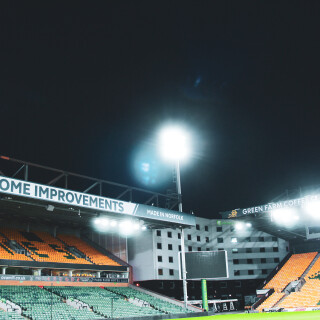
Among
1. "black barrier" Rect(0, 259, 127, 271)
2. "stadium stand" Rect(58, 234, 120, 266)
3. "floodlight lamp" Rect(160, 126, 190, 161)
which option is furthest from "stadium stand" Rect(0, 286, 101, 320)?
"floodlight lamp" Rect(160, 126, 190, 161)

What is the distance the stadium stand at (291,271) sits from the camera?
4624 centimetres

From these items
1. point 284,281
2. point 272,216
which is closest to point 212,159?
point 272,216

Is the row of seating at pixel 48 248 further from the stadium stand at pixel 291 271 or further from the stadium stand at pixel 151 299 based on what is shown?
the stadium stand at pixel 291 271

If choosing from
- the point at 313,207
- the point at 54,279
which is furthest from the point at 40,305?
the point at 313,207

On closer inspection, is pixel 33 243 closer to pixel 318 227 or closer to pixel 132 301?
pixel 132 301

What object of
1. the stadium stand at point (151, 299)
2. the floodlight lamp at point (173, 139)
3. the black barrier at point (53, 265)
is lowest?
the stadium stand at point (151, 299)

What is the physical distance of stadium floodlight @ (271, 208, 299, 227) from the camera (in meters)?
40.0

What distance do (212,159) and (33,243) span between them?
21.9 m

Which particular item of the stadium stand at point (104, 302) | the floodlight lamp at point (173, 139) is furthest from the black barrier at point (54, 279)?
the floodlight lamp at point (173, 139)

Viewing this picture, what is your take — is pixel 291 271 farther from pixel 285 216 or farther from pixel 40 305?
pixel 40 305

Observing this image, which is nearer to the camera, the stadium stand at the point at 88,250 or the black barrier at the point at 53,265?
the black barrier at the point at 53,265

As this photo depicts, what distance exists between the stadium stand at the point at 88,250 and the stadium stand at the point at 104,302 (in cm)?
378

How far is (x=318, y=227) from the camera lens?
47.4m

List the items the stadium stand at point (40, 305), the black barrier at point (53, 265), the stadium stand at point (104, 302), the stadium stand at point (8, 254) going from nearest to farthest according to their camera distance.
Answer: the stadium stand at point (40, 305) < the stadium stand at point (104, 302) < the black barrier at point (53, 265) < the stadium stand at point (8, 254)
